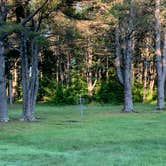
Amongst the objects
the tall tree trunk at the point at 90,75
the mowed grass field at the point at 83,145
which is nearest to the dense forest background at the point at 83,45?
the tall tree trunk at the point at 90,75

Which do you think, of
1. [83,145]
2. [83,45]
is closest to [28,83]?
[83,45]

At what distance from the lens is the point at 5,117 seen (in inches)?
1021

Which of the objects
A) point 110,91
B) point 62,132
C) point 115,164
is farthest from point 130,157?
point 110,91

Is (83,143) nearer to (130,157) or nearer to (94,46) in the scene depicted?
(130,157)

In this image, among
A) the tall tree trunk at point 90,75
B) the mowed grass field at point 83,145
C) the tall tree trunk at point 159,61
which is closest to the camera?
the mowed grass field at point 83,145

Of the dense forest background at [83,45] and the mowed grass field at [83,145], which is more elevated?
the dense forest background at [83,45]

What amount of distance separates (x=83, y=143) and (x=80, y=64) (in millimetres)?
39569

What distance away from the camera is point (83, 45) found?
38.6 m

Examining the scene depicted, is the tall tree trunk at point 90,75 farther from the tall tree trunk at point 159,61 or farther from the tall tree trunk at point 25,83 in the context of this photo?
the tall tree trunk at point 25,83

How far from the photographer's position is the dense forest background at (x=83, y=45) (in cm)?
2697

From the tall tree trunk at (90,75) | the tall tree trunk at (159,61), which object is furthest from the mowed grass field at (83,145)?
the tall tree trunk at (90,75)

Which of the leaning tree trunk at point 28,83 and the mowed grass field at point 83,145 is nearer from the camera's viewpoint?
the mowed grass field at point 83,145

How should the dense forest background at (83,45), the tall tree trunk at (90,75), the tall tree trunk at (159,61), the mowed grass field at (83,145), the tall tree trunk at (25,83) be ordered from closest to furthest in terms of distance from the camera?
the mowed grass field at (83,145), the dense forest background at (83,45), the tall tree trunk at (25,83), the tall tree trunk at (159,61), the tall tree trunk at (90,75)

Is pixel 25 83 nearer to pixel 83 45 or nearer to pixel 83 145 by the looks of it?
pixel 83 45
